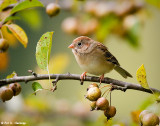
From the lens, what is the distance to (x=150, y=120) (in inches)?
60.9

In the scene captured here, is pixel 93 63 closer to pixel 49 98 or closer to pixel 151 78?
pixel 49 98

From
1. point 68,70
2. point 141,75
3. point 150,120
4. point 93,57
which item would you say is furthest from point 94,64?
point 68,70

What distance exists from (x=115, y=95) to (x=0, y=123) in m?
4.31

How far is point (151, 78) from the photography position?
7.64 metres

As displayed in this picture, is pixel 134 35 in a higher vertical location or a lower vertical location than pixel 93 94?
lower

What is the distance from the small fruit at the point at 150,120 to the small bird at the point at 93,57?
2.99ft

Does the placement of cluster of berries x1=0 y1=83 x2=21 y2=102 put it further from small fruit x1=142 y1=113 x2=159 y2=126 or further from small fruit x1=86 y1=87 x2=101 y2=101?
small fruit x1=142 y1=113 x2=159 y2=126

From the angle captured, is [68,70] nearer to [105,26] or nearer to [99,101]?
[105,26]

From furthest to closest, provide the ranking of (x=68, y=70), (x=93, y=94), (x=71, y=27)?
(x=68, y=70), (x=71, y=27), (x=93, y=94)

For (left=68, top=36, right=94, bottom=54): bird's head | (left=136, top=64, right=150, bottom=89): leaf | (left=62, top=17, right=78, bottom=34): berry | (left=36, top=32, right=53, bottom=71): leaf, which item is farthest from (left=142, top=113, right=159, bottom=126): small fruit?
(left=62, top=17, right=78, bottom=34): berry

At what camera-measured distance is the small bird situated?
2455 millimetres

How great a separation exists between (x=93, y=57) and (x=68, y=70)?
16.6 feet

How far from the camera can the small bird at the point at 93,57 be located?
8.05ft

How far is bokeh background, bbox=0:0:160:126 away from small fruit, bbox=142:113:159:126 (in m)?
0.33
